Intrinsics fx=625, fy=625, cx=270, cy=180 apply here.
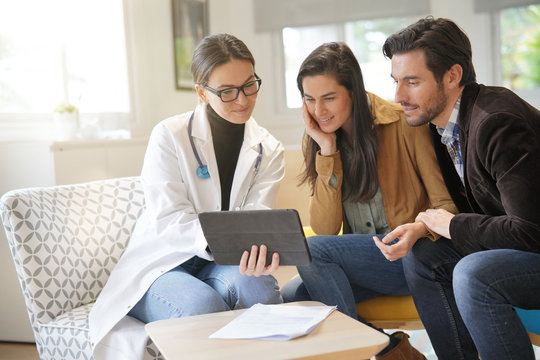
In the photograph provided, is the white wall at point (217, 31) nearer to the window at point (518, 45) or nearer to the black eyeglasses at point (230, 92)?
the window at point (518, 45)

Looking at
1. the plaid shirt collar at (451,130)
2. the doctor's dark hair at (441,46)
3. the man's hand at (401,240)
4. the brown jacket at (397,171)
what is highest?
the doctor's dark hair at (441,46)

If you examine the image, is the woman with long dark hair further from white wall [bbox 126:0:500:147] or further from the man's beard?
white wall [bbox 126:0:500:147]

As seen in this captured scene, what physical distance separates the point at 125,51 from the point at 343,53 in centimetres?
220

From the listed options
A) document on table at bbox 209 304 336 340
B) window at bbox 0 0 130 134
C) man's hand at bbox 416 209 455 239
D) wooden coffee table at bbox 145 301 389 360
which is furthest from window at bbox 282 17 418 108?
wooden coffee table at bbox 145 301 389 360

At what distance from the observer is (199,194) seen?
2049 millimetres

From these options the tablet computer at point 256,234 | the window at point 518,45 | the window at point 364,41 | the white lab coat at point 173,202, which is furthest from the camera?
the window at point 364,41

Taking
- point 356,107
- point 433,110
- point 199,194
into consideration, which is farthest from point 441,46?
point 199,194

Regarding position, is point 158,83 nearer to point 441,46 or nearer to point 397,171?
point 397,171

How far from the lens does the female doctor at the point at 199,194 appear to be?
1.81m

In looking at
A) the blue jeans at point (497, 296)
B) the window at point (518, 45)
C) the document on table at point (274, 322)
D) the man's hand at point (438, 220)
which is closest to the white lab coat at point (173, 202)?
the document on table at point (274, 322)

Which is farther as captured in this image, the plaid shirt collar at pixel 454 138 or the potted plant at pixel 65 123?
the potted plant at pixel 65 123

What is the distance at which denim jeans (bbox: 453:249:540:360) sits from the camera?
1.55 metres

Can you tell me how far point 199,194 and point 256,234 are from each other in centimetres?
51

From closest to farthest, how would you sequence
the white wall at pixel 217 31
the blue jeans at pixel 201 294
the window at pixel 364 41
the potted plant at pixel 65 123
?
the blue jeans at pixel 201 294
the potted plant at pixel 65 123
the white wall at pixel 217 31
the window at pixel 364 41
